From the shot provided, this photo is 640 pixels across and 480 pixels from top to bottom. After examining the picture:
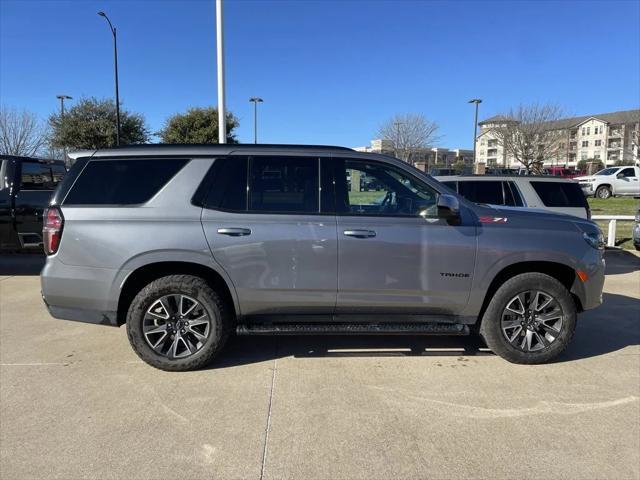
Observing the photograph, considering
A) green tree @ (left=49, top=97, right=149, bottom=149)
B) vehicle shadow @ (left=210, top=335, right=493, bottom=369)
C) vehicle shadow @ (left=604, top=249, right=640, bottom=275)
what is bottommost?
vehicle shadow @ (left=210, top=335, right=493, bottom=369)

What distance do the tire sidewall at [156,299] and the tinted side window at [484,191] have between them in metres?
5.12

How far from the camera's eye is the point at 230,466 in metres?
2.82

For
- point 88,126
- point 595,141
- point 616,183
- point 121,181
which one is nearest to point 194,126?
point 88,126

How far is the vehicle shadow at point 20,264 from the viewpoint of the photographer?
27.3 ft

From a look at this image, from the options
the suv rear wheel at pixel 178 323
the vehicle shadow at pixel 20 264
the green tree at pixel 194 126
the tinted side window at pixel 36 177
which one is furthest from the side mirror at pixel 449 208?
the green tree at pixel 194 126

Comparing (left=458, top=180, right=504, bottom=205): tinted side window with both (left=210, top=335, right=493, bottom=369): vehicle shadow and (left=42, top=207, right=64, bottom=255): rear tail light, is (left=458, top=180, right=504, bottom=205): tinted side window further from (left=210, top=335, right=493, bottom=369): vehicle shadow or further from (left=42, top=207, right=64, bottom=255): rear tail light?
(left=42, top=207, right=64, bottom=255): rear tail light

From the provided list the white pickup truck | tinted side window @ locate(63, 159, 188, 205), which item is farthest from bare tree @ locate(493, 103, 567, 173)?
tinted side window @ locate(63, 159, 188, 205)

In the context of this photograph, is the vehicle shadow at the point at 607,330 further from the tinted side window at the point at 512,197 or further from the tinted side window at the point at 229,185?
the tinted side window at the point at 229,185

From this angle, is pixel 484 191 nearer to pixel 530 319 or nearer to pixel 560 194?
pixel 560 194

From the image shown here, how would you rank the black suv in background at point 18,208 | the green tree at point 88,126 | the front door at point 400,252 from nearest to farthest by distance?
the front door at point 400,252 → the black suv in background at point 18,208 → the green tree at point 88,126

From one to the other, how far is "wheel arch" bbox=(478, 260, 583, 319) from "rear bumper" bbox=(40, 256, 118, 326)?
3275mm

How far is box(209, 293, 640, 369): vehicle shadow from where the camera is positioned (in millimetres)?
4512

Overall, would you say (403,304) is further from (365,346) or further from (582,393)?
(582,393)

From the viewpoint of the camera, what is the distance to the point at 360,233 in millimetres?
3984
